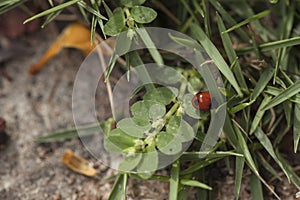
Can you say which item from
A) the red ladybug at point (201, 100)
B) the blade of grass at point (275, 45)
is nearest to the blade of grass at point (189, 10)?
the blade of grass at point (275, 45)

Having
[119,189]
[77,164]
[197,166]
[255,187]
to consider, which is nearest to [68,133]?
[77,164]

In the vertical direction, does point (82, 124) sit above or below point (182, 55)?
below

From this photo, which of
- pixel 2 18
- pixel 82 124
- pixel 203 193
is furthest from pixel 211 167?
pixel 2 18

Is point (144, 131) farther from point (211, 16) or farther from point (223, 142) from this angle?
point (211, 16)

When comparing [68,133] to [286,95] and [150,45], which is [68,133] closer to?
[150,45]

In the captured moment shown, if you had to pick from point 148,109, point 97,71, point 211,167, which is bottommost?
point 211,167

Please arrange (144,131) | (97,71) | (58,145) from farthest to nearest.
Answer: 1. (97,71)
2. (58,145)
3. (144,131)

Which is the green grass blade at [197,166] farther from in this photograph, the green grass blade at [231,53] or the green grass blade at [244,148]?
the green grass blade at [231,53]
